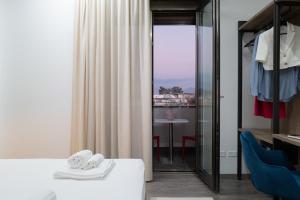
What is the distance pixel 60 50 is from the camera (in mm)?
3504

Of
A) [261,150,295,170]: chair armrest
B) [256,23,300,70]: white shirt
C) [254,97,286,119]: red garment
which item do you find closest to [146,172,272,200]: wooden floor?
[261,150,295,170]: chair armrest

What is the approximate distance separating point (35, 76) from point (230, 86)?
9.14 ft

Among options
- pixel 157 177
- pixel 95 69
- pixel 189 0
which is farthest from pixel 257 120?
pixel 95 69

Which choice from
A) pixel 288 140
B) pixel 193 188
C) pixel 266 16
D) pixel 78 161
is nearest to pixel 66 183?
pixel 78 161

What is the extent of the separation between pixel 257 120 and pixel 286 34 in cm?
142

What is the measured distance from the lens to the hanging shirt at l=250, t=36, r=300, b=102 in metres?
2.53

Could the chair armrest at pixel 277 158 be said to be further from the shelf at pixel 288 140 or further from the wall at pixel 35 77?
the wall at pixel 35 77

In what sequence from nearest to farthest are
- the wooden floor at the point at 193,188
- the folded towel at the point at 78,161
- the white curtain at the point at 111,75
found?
the folded towel at the point at 78,161
the wooden floor at the point at 193,188
the white curtain at the point at 111,75

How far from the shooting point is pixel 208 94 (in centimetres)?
333

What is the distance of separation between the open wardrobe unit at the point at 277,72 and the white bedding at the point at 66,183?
1378 millimetres

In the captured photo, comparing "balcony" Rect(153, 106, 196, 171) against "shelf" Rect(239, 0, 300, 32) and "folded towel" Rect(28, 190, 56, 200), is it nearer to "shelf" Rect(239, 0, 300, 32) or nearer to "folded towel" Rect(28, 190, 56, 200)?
"shelf" Rect(239, 0, 300, 32)

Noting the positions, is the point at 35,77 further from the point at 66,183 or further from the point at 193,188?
the point at 193,188

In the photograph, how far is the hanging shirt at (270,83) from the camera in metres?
2.53

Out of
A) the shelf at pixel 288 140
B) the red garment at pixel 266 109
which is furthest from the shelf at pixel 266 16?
the shelf at pixel 288 140
